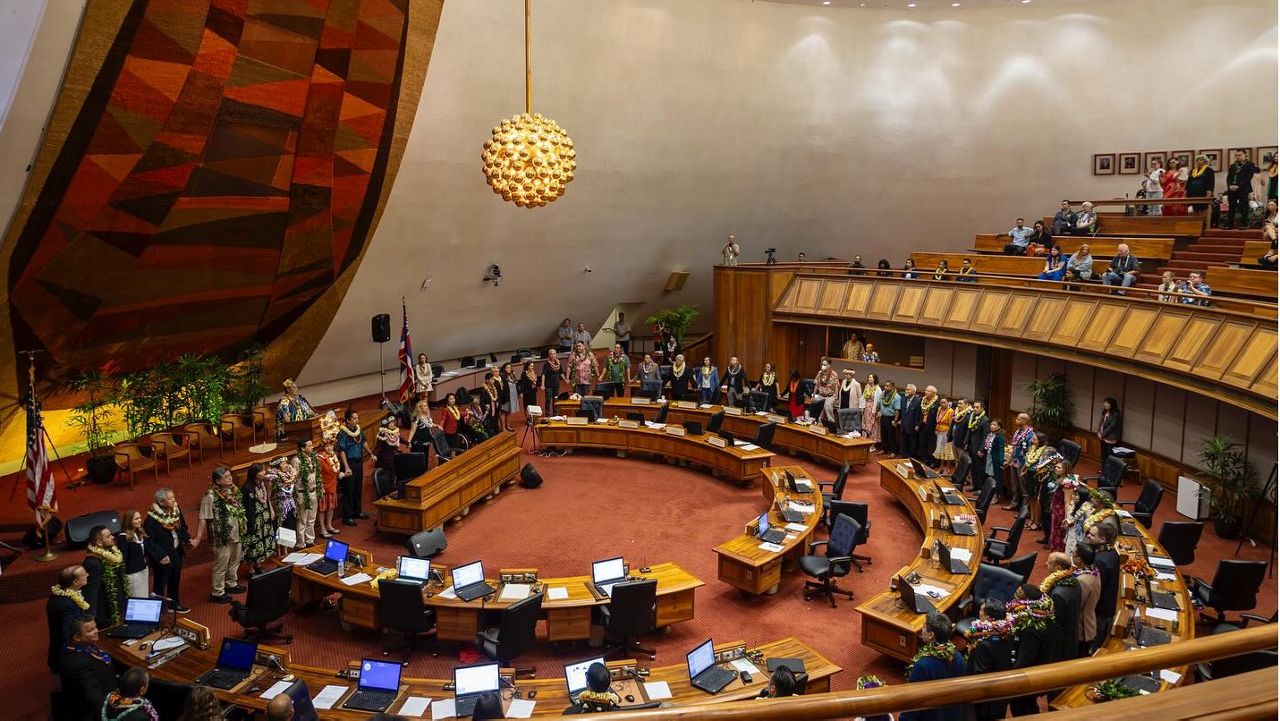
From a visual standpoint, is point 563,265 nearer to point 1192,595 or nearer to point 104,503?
point 104,503

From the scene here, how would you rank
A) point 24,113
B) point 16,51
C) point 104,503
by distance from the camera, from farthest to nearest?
point 104,503, point 24,113, point 16,51

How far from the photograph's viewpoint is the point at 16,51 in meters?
7.57

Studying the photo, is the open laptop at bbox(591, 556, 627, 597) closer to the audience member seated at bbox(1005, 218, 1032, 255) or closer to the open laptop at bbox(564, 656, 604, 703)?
the open laptop at bbox(564, 656, 604, 703)

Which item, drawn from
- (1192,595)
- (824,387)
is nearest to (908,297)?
(824,387)

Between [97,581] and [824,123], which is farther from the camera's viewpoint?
[824,123]

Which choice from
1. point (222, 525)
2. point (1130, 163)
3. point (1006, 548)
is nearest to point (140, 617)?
point (222, 525)

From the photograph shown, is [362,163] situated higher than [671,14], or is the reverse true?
[671,14]

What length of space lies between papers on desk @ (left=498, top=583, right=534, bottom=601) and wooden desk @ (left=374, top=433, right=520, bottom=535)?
9.17ft

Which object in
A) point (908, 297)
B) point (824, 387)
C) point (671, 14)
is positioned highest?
point (671, 14)

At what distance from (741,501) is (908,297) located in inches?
281

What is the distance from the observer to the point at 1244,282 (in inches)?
459

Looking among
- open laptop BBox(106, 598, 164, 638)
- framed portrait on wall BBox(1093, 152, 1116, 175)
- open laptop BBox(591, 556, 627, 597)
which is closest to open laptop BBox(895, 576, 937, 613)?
open laptop BBox(591, 556, 627, 597)

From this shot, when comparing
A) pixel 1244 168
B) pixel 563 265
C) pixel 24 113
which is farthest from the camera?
pixel 563 265

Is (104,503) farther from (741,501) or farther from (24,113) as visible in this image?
(741,501)
